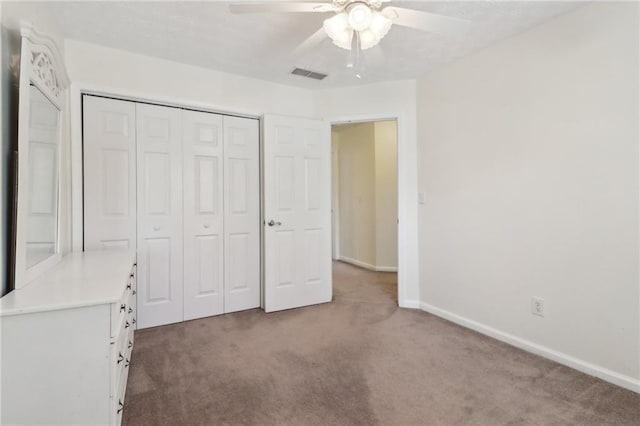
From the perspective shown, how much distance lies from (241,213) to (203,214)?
0.37 m

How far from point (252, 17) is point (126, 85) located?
4.19 feet

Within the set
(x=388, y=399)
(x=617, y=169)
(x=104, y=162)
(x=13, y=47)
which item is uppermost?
(x=13, y=47)

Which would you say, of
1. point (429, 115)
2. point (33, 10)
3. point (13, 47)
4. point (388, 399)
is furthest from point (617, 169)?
point (33, 10)

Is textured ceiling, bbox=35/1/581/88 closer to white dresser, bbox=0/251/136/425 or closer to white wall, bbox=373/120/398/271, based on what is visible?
white dresser, bbox=0/251/136/425

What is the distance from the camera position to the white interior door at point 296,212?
3.21m

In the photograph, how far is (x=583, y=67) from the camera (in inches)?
81.0

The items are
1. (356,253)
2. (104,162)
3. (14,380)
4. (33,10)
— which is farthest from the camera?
(356,253)

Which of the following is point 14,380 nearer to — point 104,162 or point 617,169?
point 104,162

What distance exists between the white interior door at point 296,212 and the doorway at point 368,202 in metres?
1.10

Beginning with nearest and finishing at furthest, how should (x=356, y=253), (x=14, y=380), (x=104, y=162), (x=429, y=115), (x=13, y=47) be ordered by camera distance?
(x=14, y=380)
(x=13, y=47)
(x=104, y=162)
(x=429, y=115)
(x=356, y=253)

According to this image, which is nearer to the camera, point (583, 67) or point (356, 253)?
point (583, 67)

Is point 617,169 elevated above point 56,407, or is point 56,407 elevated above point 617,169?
point 617,169

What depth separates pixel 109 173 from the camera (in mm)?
2631

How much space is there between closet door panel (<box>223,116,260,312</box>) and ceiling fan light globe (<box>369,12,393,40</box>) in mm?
1913
